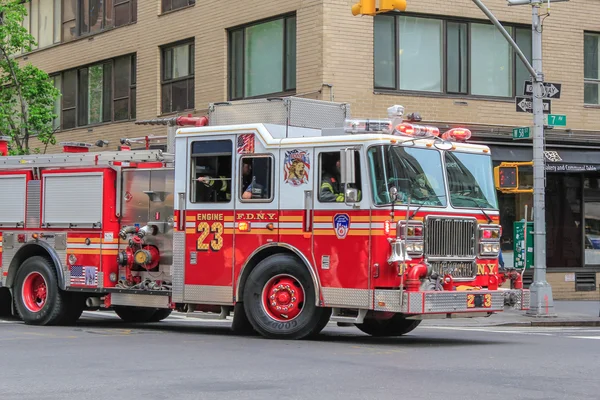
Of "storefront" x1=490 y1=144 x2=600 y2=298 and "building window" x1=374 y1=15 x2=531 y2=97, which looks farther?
"storefront" x1=490 y1=144 x2=600 y2=298

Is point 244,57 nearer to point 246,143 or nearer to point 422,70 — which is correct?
point 422,70

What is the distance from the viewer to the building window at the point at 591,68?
27.0m

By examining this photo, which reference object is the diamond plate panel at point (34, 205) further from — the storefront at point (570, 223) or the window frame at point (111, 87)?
the window frame at point (111, 87)

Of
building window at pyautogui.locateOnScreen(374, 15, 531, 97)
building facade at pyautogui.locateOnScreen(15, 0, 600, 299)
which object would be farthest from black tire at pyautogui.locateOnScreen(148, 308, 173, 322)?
building window at pyautogui.locateOnScreen(374, 15, 531, 97)

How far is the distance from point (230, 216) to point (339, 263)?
6.18 feet

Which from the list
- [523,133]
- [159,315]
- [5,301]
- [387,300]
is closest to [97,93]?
[5,301]

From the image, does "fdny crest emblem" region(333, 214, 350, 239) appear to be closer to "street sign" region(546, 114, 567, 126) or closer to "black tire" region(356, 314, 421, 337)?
"black tire" region(356, 314, 421, 337)

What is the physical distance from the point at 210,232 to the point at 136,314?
12.9 ft

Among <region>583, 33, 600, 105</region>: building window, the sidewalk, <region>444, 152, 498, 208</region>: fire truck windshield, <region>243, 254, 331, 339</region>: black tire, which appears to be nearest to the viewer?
<region>243, 254, 331, 339</region>: black tire

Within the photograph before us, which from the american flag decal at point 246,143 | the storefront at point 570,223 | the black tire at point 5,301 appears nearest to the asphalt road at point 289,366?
the american flag decal at point 246,143

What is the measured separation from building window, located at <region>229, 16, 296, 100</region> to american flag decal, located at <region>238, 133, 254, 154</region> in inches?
418

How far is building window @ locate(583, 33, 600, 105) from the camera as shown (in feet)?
88.7

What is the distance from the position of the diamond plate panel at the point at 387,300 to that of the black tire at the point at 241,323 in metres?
2.28

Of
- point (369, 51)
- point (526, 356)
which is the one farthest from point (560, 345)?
point (369, 51)
